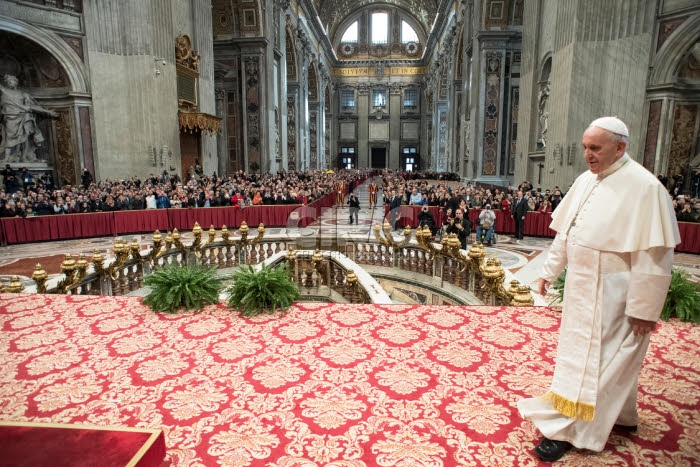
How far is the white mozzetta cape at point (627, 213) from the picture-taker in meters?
1.98

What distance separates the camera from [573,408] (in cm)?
213

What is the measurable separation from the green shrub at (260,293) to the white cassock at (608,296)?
271 cm

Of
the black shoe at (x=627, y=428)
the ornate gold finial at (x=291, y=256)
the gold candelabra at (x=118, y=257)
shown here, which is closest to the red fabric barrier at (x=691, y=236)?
the ornate gold finial at (x=291, y=256)

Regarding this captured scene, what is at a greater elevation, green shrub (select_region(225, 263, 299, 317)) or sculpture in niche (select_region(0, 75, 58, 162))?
sculpture in niche (select_region(0, 75, 58, 162))

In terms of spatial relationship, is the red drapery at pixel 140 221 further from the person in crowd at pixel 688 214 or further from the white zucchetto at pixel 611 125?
the white zucchetto at pixel 611 125

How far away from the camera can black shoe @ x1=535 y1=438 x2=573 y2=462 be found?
2.17 m

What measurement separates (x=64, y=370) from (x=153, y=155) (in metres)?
15.1

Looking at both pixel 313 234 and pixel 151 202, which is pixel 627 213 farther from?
pixel 151 202

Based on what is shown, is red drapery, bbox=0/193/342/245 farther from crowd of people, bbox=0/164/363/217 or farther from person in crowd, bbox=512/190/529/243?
person in crowd, bbox=512/190/529/243

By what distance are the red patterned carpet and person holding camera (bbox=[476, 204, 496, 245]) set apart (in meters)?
6.95

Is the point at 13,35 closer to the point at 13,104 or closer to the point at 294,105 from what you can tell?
the point at 13,104

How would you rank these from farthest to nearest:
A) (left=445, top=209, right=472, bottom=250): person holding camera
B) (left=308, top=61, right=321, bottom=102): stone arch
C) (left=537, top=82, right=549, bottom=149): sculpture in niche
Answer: (left=308, top=61, right=321, bottom=102): stone arch → (left=537, top=82, right=549, bottom=149): sculpture in niche → (left=445, top=209, right=472, bottom=250): person holding camera

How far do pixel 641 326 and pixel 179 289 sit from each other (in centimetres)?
393

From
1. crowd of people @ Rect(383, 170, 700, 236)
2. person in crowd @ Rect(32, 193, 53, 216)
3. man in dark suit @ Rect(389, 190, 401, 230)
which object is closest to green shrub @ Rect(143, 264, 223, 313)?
crowd of people @ Rect(383, 170, 700, 236)
